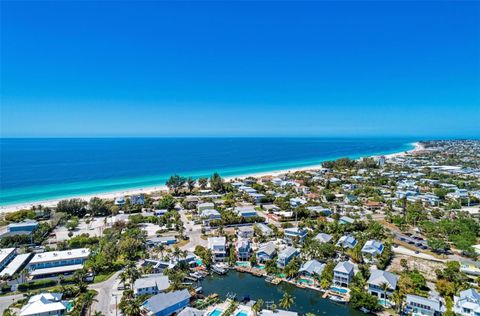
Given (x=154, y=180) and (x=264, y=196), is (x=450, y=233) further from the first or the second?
(x=154, y=180)

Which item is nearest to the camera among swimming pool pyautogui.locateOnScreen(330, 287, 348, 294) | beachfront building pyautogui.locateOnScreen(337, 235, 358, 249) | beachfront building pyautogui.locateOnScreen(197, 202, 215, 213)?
swimming pool pyautogui.locateOnScreen(330, 287, 348, 294)

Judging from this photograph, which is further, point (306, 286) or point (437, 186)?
point (437, 186)

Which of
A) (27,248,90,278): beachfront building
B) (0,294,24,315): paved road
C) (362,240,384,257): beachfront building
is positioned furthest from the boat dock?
(0,294,24,315): paved road

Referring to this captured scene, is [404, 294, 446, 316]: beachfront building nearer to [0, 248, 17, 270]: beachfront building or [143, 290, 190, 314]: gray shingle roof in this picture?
[143, 290, 190, 314]: gray shingle roof

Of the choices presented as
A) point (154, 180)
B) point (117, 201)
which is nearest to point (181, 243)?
point (117, 201)

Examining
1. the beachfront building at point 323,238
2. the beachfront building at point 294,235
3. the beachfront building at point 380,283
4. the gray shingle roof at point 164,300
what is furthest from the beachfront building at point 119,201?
the beachfront building at point 380,283

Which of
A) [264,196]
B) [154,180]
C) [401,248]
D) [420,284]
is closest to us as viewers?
[420,284]
